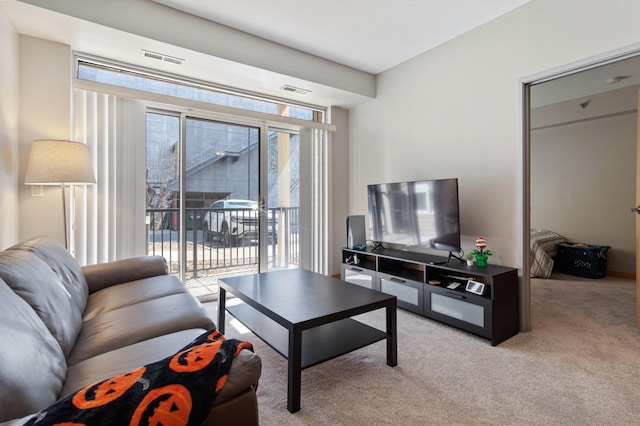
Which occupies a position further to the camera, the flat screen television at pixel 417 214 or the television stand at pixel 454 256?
the television stand at pixel 454 256

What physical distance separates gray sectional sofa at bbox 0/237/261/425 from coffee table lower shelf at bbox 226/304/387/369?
1.46ft

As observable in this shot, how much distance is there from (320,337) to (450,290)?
1213 millimetres

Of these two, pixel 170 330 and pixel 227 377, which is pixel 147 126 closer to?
pixel 170 330

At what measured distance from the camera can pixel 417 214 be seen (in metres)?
3.10

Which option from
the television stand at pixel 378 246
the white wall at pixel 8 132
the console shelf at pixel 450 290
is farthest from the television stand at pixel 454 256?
the white wall at pixel 8 132

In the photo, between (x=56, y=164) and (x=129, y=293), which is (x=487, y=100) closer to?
(x=129, y=293)

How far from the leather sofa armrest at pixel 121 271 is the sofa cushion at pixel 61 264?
0.79 feet

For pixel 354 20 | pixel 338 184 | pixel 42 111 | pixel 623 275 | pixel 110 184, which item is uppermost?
pixel 354 20

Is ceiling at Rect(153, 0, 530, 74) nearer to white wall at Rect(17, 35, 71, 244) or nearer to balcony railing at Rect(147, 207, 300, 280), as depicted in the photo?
white wall at Rect(17, 35, 71, 244)

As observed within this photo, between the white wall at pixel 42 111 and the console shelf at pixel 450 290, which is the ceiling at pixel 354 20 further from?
the console shelf at pixel 450 290

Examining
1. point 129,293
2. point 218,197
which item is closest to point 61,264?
point 129,293

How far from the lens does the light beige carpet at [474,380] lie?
1595mm

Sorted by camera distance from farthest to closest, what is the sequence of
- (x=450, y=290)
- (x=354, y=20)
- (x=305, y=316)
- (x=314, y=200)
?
(x=314, y=200) → (x=354, y=20) → (x=450, y=290) → (x=305, y=316)

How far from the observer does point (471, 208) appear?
9.89 feet
